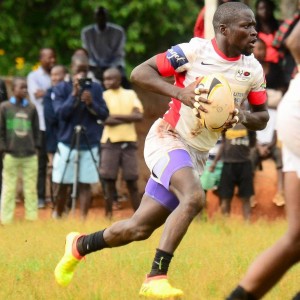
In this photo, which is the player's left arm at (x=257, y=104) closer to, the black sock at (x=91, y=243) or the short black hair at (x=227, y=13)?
the short black hair at (x=227, y=13)

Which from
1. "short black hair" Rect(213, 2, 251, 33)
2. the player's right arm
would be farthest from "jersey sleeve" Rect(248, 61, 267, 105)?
the player's right arm

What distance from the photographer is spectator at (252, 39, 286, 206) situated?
659 inches

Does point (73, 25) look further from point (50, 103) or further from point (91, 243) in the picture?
point (91, 243)

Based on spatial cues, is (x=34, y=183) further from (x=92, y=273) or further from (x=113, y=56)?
(x=92, y=273)

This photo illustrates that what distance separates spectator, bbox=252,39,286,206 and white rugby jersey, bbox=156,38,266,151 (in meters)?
7.19

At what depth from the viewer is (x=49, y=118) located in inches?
661

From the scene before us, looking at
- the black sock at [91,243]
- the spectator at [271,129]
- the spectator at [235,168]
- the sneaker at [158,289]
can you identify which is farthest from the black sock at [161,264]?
the spectator at [271,129]

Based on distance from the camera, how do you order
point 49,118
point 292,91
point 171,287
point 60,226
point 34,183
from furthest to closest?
1. point 49,118
2. point 34,183
3. point 60,226
4. point 171,287
5. point 292,91

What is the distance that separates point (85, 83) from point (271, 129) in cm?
315

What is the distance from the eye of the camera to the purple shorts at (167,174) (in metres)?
9.10

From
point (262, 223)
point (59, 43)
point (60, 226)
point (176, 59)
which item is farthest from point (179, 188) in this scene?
point (59, 43)

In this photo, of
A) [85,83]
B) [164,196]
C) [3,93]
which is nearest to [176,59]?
[164,196]

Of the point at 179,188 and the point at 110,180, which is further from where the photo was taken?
the point at 110,180

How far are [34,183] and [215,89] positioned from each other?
7050mm
